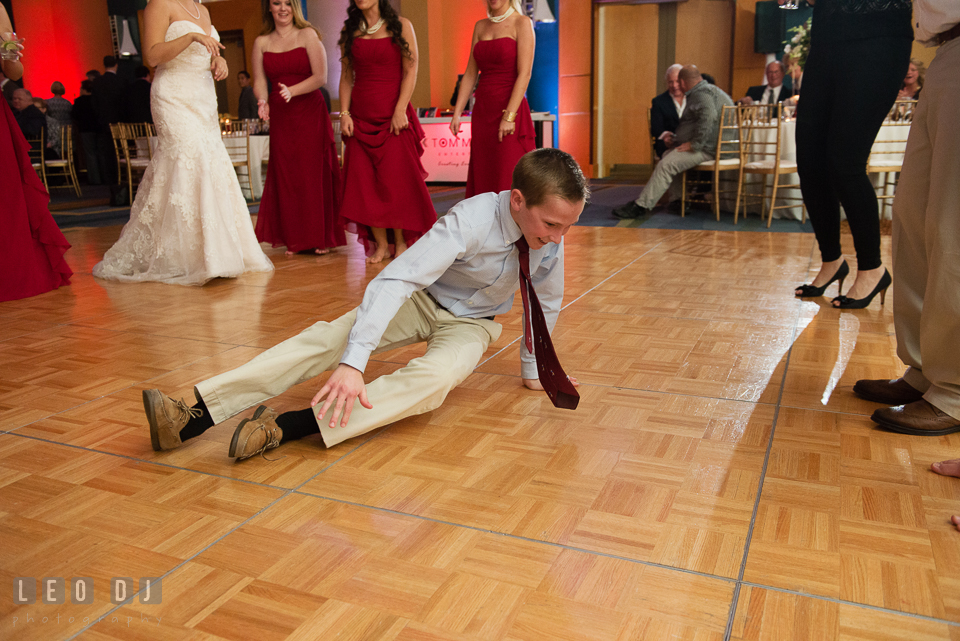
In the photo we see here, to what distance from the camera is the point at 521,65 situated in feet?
13.3

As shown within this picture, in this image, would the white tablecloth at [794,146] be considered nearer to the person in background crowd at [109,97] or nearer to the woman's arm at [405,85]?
the woman's arm at [405,85]

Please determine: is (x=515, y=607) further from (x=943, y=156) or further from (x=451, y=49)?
(x=451, y=49)

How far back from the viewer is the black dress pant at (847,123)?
2.45m

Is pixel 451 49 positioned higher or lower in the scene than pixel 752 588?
higher

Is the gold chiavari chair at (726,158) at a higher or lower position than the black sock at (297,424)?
higher

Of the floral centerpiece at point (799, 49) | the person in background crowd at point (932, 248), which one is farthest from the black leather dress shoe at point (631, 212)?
the person in background crowd at point (932, 248)

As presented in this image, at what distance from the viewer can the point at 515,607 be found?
112 cm

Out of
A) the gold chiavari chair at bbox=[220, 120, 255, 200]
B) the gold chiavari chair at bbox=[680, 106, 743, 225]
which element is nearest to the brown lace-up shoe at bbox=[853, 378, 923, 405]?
the gold chiavari chair at bbox=[680, 106, 743, 225]

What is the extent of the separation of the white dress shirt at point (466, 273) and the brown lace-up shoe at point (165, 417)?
0.46 m

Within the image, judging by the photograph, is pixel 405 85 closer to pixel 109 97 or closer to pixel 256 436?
pixel 256 436

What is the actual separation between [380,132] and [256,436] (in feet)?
9.67

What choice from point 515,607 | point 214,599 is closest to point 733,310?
point 515,607

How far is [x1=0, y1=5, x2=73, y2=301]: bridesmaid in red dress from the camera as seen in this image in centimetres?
333

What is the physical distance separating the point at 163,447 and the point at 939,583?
1527mm
